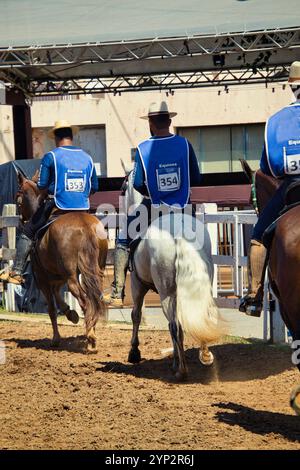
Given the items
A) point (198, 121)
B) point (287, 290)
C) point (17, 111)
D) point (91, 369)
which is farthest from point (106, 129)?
point (287, 290)

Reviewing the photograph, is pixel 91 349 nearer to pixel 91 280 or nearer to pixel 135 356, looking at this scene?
pixel 91 280

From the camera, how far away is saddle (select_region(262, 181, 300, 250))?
641 cm

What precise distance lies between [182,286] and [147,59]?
13.7 meters

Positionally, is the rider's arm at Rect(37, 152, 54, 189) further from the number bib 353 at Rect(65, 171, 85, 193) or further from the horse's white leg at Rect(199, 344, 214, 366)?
the horse's white leg at Rect(199, 344, 214, 366)

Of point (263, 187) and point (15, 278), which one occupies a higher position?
point (263, 187)

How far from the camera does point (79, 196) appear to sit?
10.5 m

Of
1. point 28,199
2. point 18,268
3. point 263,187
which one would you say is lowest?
point 18,268

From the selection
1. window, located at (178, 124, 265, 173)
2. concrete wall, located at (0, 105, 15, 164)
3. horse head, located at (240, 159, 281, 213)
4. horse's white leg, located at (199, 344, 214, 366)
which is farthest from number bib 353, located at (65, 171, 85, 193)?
concrete wall, located at (0, 105, 15, 164)

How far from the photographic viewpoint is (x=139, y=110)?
116ft

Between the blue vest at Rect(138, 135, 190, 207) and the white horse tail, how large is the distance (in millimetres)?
733

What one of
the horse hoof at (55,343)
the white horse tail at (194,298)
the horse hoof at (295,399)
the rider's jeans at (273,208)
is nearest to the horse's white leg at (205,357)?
the white horse tail at (194,298)

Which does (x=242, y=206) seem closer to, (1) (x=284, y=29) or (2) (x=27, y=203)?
(1) (x=284, y=29)

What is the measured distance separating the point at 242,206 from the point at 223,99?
11.6m

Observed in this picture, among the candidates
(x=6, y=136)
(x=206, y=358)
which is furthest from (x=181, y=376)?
(x=6, y=136)
